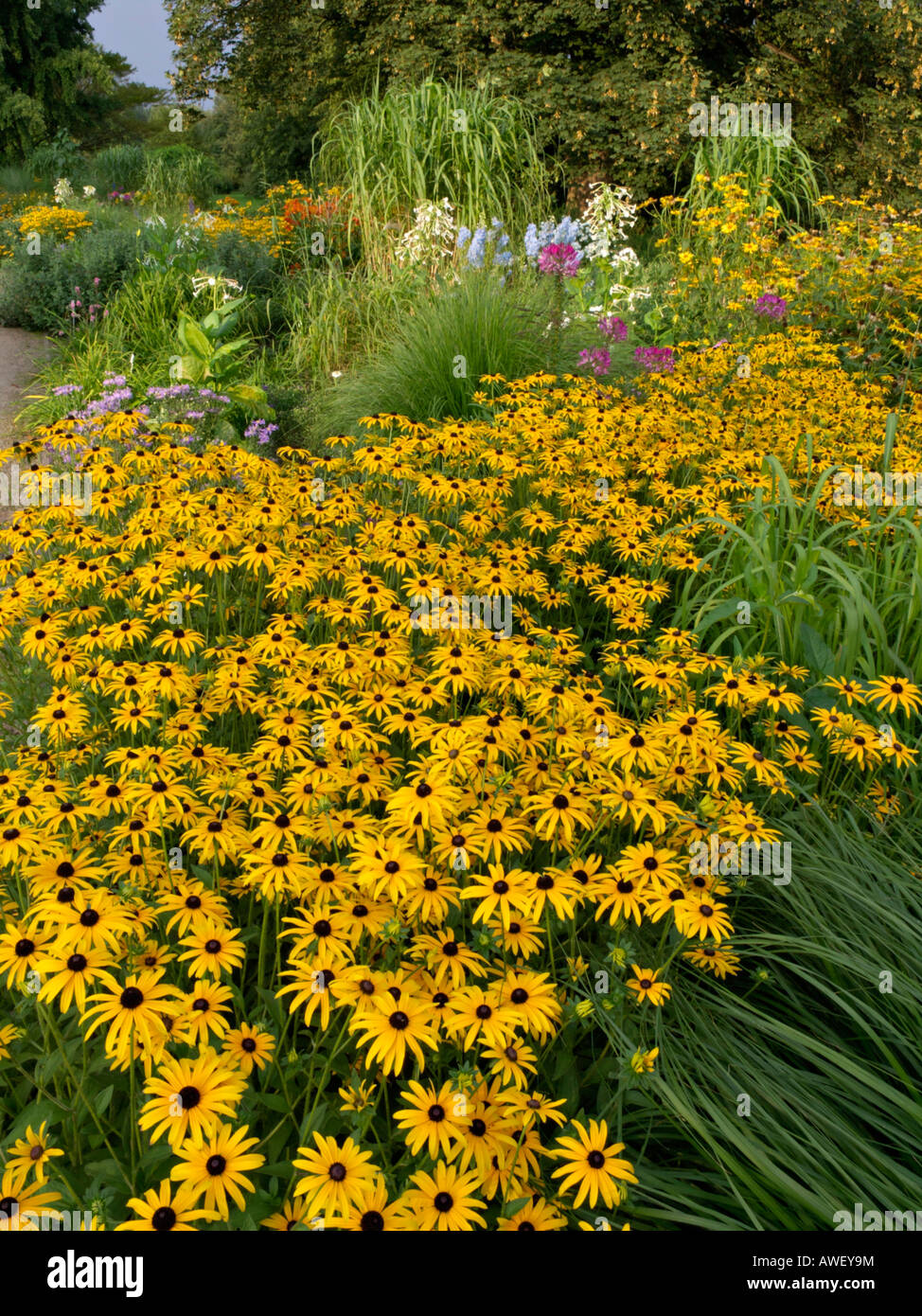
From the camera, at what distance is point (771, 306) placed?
242 inches

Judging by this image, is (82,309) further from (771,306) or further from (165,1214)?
(165,1214)

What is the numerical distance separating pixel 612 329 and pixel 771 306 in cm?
116

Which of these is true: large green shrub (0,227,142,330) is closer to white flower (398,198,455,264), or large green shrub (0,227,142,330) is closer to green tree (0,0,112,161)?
white flower (398,198,455,264)

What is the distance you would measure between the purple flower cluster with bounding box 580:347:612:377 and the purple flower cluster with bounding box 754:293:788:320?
1320 millimetres

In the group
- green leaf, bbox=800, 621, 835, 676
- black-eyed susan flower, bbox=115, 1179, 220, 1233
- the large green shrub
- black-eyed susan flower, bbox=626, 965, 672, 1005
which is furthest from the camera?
the large green shrub

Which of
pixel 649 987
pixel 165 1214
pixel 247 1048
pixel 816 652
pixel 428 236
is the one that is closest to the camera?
pixel 165 1214

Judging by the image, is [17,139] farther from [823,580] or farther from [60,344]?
[823,580]

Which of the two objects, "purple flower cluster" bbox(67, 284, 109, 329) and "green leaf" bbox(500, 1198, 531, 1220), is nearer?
"green leaf" bbox(500, 1198, 531, 1220)

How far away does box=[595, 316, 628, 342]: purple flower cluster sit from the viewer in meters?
5.97

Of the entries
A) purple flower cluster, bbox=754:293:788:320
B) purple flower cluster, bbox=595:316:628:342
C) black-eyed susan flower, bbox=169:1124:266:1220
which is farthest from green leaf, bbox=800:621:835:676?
purple flower cluster, bbox=754:293:788:320

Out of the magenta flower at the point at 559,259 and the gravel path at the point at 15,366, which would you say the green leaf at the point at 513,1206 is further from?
the gravel path at the point at 15,366

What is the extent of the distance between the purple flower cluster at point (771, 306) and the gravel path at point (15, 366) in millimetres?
5768

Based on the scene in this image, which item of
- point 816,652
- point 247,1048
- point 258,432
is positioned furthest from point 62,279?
point 247,1048

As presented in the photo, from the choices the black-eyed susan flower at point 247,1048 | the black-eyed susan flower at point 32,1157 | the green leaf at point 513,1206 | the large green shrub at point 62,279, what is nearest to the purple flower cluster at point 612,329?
the large green shrub at point 62,279
